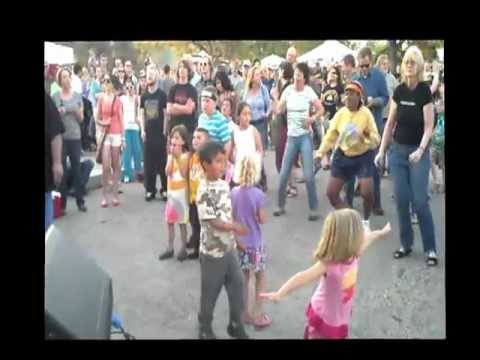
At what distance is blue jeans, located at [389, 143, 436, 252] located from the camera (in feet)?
12.3

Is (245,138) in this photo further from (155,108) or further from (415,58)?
(415,58)

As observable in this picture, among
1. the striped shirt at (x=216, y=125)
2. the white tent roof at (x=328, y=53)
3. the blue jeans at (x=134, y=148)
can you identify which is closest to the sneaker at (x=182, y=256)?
the blue jeans at (x=134, y=148)

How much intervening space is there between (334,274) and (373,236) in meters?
0.37

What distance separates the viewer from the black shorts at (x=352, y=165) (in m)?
3.78

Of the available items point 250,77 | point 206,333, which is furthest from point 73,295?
point 250,77

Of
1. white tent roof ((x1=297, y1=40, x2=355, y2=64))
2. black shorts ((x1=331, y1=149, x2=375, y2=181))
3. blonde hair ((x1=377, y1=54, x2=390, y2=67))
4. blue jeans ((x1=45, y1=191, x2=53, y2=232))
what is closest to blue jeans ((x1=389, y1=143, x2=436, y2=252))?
black shorts ((x1=331, y1=149, x2=375, y2=181))

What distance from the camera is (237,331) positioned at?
371 cm

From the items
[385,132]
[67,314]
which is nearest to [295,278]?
[385,132]

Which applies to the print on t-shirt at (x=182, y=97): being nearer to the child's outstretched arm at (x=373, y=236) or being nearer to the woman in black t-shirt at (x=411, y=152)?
the woman in black t-shirt at (x=411, y=152)

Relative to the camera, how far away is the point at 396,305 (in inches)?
148

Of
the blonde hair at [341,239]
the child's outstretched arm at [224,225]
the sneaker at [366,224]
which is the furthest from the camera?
the sneaker at [366,224]

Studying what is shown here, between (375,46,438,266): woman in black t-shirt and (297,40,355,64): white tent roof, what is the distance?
300 millimetres

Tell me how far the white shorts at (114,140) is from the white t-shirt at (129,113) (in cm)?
6

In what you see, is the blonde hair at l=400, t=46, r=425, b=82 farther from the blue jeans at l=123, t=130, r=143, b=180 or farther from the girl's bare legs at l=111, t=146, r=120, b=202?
the girl's bare legs at l=111, t=146, r=120, b=202
